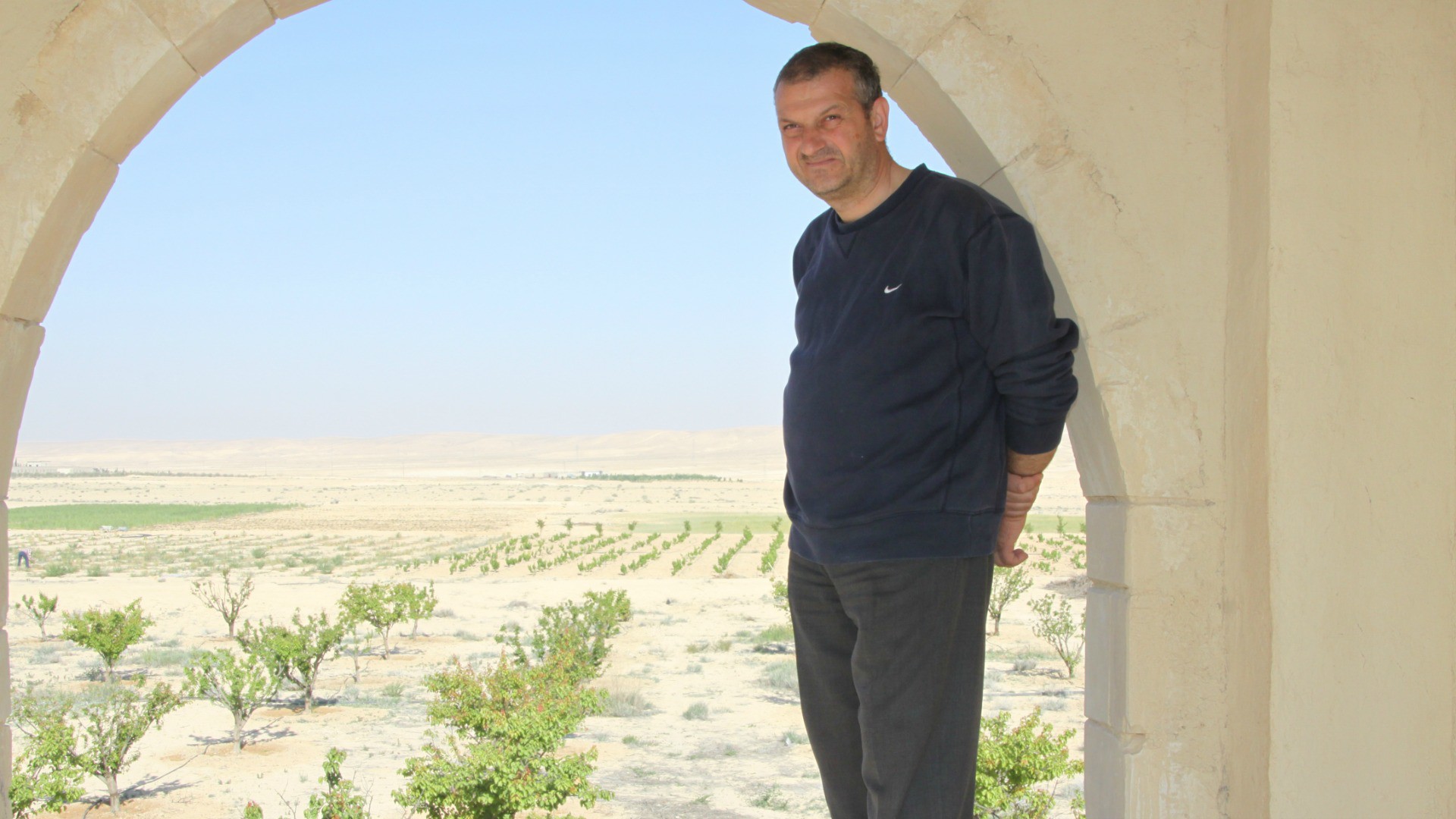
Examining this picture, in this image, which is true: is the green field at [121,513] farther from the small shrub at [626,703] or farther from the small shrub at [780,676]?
the small shrub at [780,676]

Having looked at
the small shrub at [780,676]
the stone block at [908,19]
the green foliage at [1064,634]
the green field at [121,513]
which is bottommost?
the green field at [121,513]

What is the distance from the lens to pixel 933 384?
185 centimetres

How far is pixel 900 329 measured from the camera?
6.08 ft

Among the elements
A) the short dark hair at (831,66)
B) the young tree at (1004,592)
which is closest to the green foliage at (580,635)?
the young tree at (1004,592)

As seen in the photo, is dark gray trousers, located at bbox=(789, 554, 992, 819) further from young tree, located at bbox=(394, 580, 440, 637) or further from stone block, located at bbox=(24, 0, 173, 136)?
young tree, located at bbox=(394, 580, 440, 637)

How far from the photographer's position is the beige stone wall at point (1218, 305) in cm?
194

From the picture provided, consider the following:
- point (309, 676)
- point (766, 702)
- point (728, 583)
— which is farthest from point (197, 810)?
point (728, 583)

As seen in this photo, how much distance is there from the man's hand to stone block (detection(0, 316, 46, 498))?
1.88 m

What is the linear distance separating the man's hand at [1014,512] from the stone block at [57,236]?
1844 mm

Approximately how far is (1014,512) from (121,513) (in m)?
49.4

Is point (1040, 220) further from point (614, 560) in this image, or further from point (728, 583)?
point (614, 560)

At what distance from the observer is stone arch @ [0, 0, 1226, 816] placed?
202 centimetres

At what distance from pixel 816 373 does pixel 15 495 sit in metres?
67.8

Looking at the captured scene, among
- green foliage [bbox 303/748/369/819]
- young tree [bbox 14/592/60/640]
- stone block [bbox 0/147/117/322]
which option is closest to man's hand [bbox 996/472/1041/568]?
stone block [bbox 0/147/117/322]
